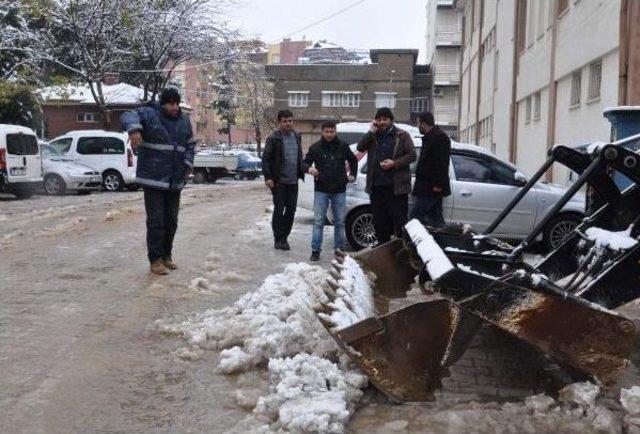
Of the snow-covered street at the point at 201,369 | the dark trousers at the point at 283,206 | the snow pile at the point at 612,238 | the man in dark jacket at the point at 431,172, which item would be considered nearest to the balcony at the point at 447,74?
the dark trousers at the point at 283,206

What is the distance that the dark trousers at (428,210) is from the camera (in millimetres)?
7863

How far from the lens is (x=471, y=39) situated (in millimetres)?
38531

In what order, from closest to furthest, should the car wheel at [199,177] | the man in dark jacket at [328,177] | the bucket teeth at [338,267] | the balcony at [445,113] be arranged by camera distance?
the bucket teeth at [338,267]
the man in dark jacket at [328,177]
the car wheel at [199,177]
the balcony at [445,113]

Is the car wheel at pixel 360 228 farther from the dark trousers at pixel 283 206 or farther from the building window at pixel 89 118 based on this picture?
the building window at pixel 89 118

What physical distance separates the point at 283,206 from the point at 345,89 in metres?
54.7

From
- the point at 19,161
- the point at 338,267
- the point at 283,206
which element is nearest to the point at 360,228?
the point at 283,206

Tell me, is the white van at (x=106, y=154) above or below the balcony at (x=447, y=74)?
below

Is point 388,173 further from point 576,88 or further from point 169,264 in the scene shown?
point 576,88

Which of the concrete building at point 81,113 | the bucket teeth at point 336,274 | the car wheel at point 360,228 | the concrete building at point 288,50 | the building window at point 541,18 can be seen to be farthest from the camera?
the concrete building at point 288,50

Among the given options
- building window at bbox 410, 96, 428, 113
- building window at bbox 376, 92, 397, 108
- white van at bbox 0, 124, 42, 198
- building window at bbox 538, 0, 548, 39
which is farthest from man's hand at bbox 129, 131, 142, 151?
building window at bbox 410, 96, 428, 113

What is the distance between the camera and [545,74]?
1805 cm

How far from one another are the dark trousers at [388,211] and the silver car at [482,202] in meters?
1.68

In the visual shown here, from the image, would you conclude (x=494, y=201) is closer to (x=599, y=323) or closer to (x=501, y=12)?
(x=599, y=323)

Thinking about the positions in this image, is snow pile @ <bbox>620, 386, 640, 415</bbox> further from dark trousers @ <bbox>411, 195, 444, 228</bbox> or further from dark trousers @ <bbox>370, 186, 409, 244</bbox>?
dark trousers @ <bbox>411, 195, 444, 228</bbox>
